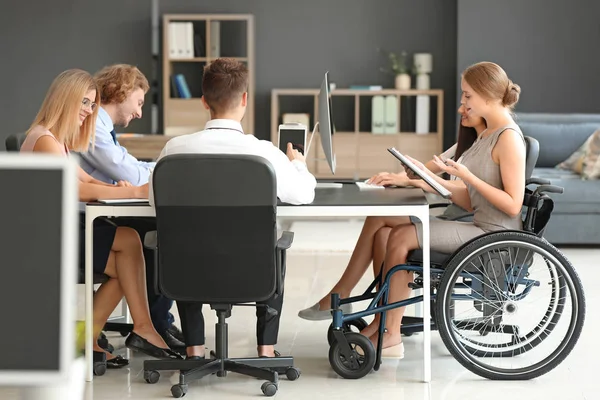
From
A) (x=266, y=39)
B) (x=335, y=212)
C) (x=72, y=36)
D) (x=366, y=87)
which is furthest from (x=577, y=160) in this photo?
(x=72, y=36)

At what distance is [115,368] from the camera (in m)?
3.68

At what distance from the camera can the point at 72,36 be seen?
381 inches

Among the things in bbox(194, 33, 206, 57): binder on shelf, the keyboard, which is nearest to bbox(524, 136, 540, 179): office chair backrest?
the keyboard

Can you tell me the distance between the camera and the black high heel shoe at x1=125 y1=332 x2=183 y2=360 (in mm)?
3650

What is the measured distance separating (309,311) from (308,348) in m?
0.17

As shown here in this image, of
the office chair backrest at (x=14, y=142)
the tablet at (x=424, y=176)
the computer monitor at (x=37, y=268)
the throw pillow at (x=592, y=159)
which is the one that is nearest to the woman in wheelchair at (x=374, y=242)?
the tablet at (x=424, y=176)

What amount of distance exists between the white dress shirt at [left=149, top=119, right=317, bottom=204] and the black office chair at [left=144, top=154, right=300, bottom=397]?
13 cm

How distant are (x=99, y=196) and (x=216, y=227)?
0.57m

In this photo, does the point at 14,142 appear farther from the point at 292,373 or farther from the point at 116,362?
the point at 292,373

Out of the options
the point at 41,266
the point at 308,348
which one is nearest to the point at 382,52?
the point at 308,348

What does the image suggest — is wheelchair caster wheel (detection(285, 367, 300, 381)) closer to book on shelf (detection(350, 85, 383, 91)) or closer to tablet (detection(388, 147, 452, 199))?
tablet (detection(388, 147, 452, 199))

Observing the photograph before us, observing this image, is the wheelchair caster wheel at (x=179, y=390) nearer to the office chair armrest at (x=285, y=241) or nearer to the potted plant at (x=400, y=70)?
the office chair armrest at (x=285, y=241)

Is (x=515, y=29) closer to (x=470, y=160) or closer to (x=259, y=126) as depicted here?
(x=259, y=126)

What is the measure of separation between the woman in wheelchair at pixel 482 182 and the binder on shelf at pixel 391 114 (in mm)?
5462
